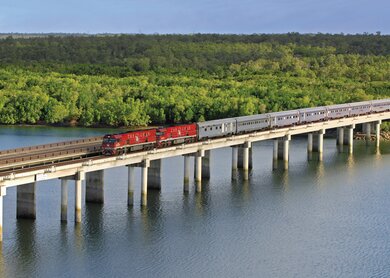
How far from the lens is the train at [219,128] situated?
241 feet

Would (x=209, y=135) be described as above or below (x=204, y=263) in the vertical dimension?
above

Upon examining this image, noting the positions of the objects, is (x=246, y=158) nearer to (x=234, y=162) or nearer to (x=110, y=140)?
(x=234, y=162)

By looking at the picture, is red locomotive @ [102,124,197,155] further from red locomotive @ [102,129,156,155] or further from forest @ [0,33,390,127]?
forest @ [0,33,390,127]

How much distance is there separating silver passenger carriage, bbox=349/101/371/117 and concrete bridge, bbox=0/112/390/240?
3.91 meters

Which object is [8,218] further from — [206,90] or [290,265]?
[206,90]

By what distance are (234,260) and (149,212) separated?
40.2ft

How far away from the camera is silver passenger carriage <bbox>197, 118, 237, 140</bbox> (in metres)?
83.3

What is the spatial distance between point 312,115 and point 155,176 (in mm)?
25613

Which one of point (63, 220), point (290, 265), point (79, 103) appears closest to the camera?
point (290, 265)

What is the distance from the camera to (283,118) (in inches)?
3775

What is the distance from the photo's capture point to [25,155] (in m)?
70.3

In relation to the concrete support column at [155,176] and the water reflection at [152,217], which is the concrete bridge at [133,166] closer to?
the concrete support column at [155,176]

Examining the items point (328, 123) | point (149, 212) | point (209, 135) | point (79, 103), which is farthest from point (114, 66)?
point (149, 212)

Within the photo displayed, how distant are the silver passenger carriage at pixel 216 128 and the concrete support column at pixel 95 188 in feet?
40.1
